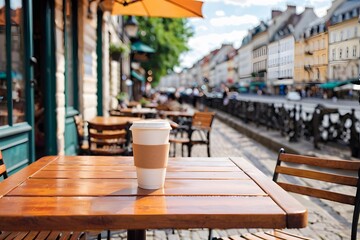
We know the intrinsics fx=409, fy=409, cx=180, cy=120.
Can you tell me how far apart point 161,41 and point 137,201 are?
72.1 feet

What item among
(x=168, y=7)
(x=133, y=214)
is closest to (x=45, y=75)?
(x=168, y=7)

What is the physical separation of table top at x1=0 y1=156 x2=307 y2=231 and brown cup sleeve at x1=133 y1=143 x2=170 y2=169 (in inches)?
5.2

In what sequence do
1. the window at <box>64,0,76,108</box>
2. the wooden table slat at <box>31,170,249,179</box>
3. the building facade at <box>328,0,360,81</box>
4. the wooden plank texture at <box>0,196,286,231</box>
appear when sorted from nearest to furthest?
1. the wooden plank texture at <box>0,196,286,231</box>
2. the wooden table slat at <box>31,170,249,179</box>
3. the building facade at <box>328,0,360,81</box>
4. the window at <box>64,0,76,108</box>

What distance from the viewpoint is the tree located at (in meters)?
23.0

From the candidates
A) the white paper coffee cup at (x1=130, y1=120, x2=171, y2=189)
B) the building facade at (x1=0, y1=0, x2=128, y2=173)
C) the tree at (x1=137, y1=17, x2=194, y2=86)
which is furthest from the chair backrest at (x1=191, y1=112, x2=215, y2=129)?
the tree at (x1=137, y1=17, x2=194, y2=86)

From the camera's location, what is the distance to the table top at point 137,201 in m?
→ 1.51

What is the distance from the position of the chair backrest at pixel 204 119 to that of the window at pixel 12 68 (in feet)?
10.5

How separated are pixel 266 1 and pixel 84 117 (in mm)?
5183

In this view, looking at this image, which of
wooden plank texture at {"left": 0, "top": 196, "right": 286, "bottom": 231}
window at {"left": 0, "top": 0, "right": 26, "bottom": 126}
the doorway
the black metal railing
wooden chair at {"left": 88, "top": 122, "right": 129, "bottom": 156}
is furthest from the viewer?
the black metal railing

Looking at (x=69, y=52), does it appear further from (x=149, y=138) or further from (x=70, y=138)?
(x=149, y=138)

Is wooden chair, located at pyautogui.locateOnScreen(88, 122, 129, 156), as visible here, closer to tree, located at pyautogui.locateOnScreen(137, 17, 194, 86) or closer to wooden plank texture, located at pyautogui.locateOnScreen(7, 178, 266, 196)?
wooden plank texture, located at pyautogui.locateOnScreen(7, 178, 266, 196)

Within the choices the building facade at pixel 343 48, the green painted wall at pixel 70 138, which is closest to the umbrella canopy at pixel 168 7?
the green painted wall at pixel 70 138

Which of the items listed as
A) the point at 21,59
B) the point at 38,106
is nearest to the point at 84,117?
the point at 38,106

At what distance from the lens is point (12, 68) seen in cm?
437
